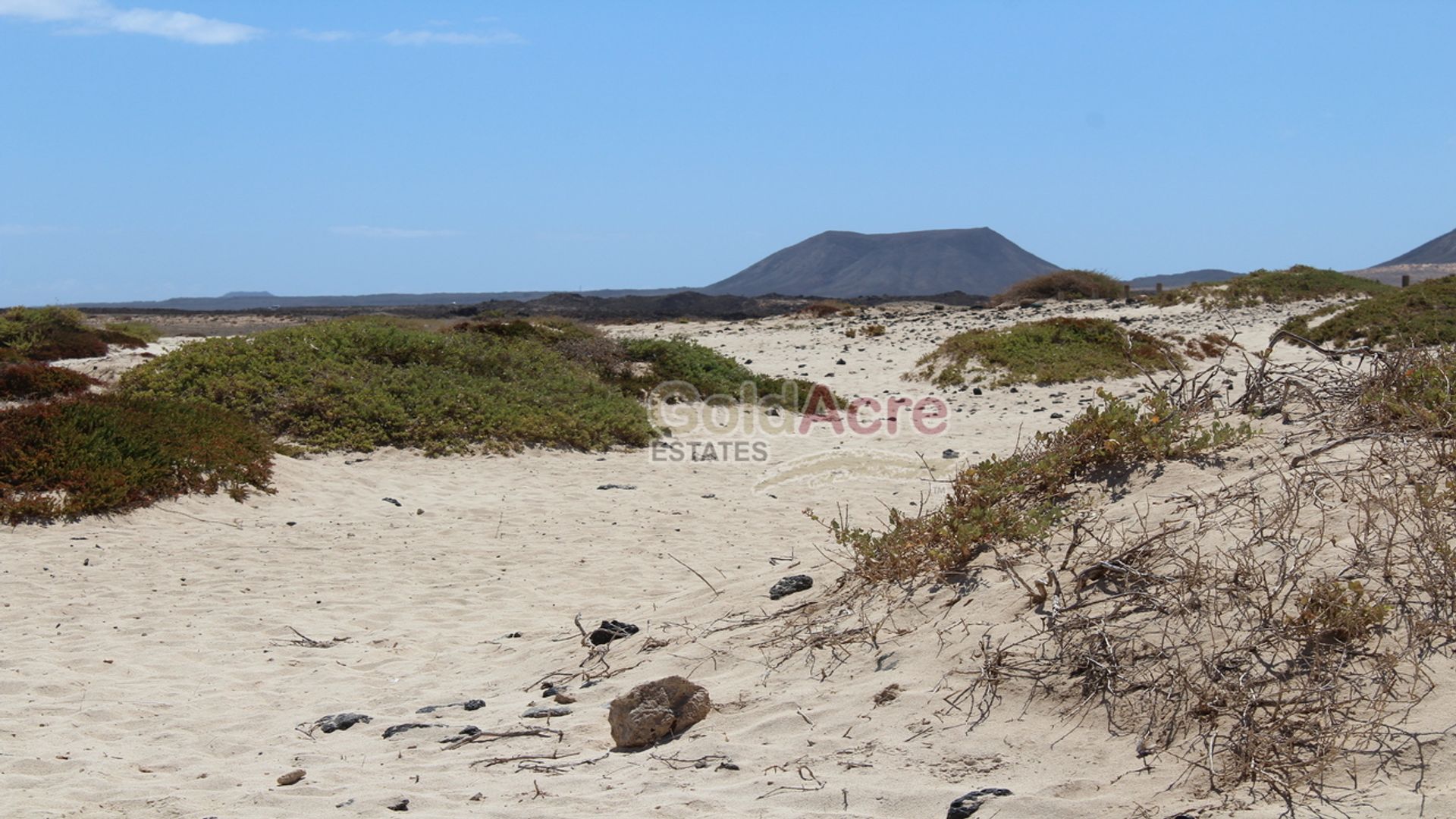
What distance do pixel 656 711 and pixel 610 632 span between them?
5.43ft

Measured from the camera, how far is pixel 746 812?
3.72 m

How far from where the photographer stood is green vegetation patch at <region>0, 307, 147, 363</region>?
64.4 feet

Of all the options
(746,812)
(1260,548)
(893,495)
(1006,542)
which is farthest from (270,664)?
(893,495)

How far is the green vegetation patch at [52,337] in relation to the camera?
1964cm

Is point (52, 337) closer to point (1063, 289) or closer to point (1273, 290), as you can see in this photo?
point (1063, 289)

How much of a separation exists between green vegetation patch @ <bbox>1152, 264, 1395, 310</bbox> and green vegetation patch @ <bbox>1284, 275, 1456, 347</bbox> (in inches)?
176

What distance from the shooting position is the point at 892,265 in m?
154

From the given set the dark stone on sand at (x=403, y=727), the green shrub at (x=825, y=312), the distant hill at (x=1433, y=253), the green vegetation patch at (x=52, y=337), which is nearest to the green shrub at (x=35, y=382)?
the green vegetation patch at (x=52, y=337)

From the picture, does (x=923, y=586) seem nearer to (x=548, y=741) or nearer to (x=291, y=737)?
(x=548, y=741)

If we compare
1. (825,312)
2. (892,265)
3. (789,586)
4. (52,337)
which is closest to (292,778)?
(789,586)

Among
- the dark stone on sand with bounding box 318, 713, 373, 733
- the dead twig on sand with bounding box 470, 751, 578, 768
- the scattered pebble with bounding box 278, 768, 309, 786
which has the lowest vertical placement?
the dark stone on sand with bounding box 318, 713, 373, 733

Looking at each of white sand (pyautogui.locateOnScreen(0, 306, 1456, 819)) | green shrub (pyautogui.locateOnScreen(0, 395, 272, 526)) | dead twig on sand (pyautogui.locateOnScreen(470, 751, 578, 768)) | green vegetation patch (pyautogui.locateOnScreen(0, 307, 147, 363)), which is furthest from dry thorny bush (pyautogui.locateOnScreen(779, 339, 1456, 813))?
green vegetation patch (pyautogui.locateOnScreen(0, 307, 147, 363))

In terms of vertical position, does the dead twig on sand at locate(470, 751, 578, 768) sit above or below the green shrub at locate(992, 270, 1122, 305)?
below

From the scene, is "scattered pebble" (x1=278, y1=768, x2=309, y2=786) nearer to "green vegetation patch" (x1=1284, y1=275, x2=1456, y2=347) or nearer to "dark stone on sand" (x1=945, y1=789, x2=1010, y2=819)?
"dark stone on sand" (x1=945, y1=789, x2=1010, y2=819)
